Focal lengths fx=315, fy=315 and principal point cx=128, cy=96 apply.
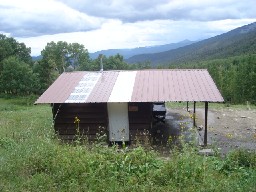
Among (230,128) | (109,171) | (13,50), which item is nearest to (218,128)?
(230,128)

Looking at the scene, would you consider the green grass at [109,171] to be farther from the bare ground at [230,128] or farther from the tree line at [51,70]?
the tree line at [51,70]

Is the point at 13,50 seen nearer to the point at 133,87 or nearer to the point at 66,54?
the point at 66,54

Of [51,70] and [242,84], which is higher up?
[51,70]

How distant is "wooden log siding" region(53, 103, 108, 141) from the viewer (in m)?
13.4

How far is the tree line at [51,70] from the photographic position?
4312 centimetres

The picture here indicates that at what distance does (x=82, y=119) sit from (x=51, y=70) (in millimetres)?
38895

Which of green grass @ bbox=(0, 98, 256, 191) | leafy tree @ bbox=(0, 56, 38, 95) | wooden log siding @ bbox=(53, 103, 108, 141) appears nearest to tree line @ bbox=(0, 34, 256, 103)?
leafy tree @ bbox=(0, 56, 38, 95)

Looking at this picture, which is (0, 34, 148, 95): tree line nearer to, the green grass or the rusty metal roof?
the rusty metal roof

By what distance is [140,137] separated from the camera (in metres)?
13.2

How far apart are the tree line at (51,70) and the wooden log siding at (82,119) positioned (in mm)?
21686

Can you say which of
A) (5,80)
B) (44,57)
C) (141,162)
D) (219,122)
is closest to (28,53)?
(44,57)

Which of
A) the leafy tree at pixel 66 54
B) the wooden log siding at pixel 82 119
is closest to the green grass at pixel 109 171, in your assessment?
the wooden log siding at pixel 82 119

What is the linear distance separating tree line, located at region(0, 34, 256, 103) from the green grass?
27.9 m

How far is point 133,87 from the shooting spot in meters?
13.5
